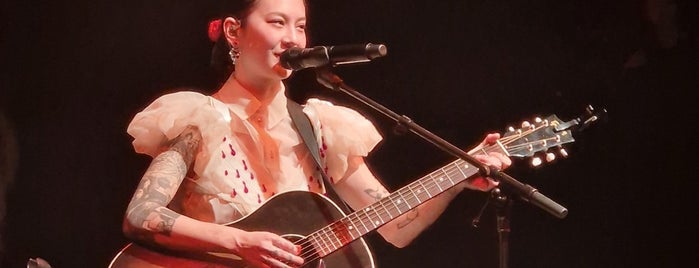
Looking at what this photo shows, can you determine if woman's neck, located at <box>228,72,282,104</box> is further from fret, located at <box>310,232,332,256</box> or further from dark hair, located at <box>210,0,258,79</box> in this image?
fret, located at <box>310,232,332,256</box>

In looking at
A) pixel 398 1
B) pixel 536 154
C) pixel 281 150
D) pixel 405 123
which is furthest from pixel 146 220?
pixel 398 1

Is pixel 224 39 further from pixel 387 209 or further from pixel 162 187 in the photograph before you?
pixel 387 209

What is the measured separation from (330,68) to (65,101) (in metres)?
0.81

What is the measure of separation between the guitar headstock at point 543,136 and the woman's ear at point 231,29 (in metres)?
0.69

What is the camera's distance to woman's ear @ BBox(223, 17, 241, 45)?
7.65ft

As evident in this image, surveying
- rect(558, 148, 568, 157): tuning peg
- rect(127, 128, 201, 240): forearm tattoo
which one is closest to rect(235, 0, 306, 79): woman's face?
rect(127, 128, 201, 240): forearm tattoo

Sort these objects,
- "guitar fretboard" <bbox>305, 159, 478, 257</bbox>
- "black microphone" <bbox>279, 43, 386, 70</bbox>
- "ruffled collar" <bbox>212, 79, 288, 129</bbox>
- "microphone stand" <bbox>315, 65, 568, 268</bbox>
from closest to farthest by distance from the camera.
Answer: "black microphone" <bbox>279, 43, 386, 70</bbox> → "microphone stand" <bbox>315, 65, 568, 268</bbox> → "guitar fretboard" <bbox>305, 159, 478, 257</bbox> → "ruffled collar" <bbox>212, 79, 288, 129</bbox>

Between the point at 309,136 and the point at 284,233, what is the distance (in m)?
0.32

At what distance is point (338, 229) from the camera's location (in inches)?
86.6

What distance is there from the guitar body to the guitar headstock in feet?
1.51

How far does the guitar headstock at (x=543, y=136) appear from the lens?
2387mm

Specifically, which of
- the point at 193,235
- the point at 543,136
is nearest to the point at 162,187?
the point at 193,235

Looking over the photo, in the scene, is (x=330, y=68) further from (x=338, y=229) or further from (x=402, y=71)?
(x=402, y=71)

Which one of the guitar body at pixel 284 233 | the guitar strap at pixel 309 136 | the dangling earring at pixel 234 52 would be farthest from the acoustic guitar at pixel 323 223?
the dangling earring at pixel 234 52
